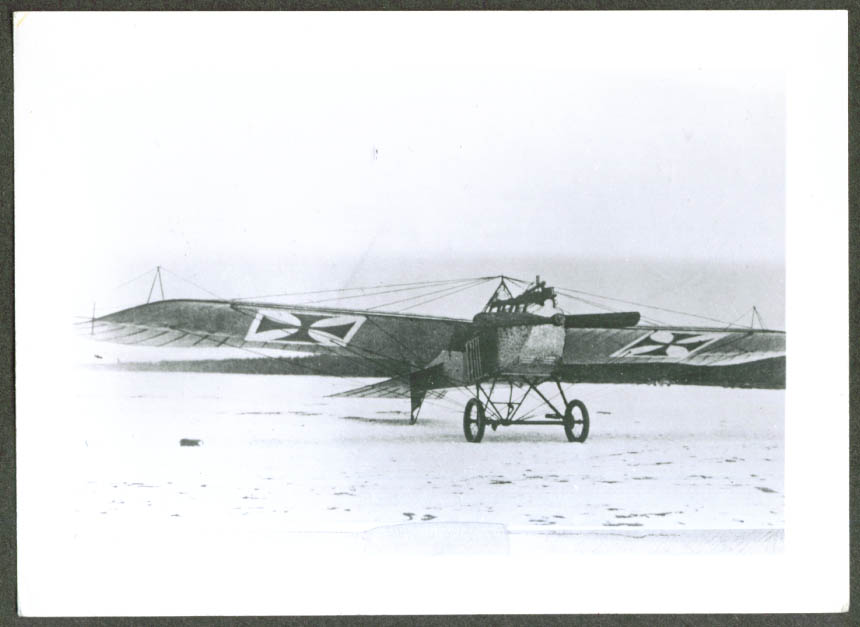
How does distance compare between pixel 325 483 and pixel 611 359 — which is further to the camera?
pixel 611 359

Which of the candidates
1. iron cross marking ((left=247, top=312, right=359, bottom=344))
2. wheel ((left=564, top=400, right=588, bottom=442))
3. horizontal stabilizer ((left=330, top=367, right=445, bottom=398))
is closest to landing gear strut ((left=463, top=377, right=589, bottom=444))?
wheel ((left=564, top=400, right=588, bottom=442))

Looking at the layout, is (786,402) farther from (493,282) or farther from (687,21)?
(687,21)

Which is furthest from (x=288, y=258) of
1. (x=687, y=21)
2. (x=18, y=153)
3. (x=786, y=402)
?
(x=786, y=402)

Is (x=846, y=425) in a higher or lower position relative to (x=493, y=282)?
lower

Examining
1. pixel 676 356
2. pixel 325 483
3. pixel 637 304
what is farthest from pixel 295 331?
pixel 676 356

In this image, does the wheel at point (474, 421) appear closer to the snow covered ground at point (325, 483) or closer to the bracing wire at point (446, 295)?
the snow covered ground at point (325, 483)

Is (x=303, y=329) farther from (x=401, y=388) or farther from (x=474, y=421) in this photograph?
(x=474, y=421)

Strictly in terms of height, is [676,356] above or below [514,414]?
above
